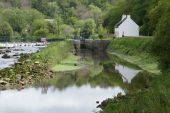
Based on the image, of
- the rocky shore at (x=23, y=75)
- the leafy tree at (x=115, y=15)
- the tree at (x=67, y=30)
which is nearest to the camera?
the rocky shore at (x=23, y=75)

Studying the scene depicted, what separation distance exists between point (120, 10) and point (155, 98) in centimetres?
11121

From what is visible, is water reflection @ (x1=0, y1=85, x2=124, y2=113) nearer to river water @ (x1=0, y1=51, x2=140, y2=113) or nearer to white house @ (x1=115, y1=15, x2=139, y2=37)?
river water @ (x1=0, y1=51, x2=140, y2=113)

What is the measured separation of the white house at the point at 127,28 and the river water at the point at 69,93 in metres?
56.9

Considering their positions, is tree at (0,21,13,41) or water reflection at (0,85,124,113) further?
tree at (0,21,13,41)

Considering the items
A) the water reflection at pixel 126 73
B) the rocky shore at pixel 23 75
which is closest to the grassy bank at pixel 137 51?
the water reflection at pixel 126 73

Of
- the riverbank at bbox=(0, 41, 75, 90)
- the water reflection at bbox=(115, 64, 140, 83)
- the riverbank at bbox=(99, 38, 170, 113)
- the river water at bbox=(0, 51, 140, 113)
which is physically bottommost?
the water reflection at bbox=(115, 64, 140, 83)

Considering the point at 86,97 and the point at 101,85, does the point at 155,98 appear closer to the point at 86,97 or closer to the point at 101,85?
the point at 86,97

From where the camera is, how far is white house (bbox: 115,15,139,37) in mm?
112812

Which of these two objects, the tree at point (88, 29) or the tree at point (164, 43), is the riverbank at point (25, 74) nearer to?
the tree at point (164, 43)

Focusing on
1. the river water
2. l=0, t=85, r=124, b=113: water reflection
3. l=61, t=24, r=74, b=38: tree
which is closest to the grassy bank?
the river water

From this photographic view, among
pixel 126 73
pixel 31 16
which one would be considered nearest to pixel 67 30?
pixel 31 16

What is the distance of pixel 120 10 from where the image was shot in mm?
135500

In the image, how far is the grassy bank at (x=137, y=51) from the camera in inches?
2395

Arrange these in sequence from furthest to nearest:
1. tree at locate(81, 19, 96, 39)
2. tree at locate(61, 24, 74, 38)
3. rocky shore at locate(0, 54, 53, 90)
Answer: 1. tree at locate(61, 24, 74, 38)
2. tree at locate(81, 19, 96, 39)
3. rocky shore at locate(0, 54, 53, 90)
